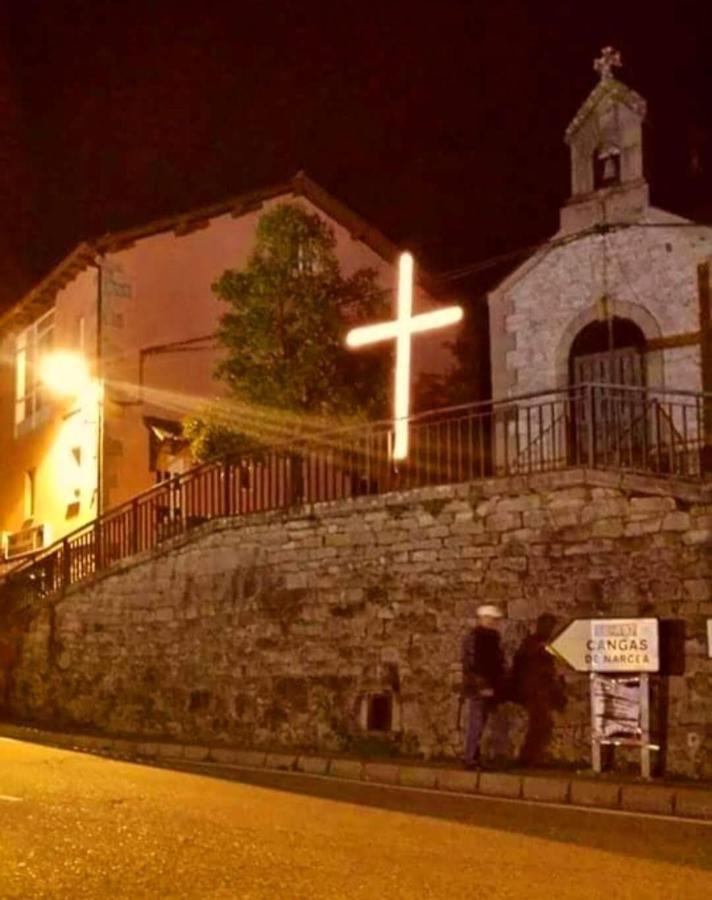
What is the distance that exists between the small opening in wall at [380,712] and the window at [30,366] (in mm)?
15732

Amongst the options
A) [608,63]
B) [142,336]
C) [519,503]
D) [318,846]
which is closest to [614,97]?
[608,63]

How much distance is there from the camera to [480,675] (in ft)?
43.0

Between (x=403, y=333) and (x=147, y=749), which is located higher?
(x=403, y=333)

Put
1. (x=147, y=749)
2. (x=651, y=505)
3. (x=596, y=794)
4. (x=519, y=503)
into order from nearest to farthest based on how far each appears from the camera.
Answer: (x=596, y=794) → (x=651, y=505) → (x=519, y=503) → (x=147, y=749)

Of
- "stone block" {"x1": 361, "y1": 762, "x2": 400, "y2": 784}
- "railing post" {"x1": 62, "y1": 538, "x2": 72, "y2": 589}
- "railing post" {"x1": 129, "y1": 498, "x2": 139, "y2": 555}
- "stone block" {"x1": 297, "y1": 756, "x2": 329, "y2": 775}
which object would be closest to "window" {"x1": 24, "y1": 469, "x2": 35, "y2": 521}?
"railing post" {"x1": 62, "y1": 538, "x2": 72, "y2": 589}

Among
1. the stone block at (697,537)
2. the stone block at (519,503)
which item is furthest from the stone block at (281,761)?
the stone block at (697,537)

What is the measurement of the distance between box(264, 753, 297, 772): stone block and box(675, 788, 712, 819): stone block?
16.0 feet

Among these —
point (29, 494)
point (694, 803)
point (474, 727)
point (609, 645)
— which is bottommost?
point (694, 803)

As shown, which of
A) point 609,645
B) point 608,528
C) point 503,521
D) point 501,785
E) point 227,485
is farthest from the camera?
point 227,485

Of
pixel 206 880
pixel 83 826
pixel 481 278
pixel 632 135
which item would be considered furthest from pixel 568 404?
pixel 206 880

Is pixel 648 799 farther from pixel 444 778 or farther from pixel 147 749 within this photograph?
pixel 147 749

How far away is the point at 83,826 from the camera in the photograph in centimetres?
934

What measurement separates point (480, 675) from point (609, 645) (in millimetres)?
1337

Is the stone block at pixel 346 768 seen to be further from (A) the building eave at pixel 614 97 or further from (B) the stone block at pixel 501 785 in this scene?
(A) the building eave at pixel 614 97
